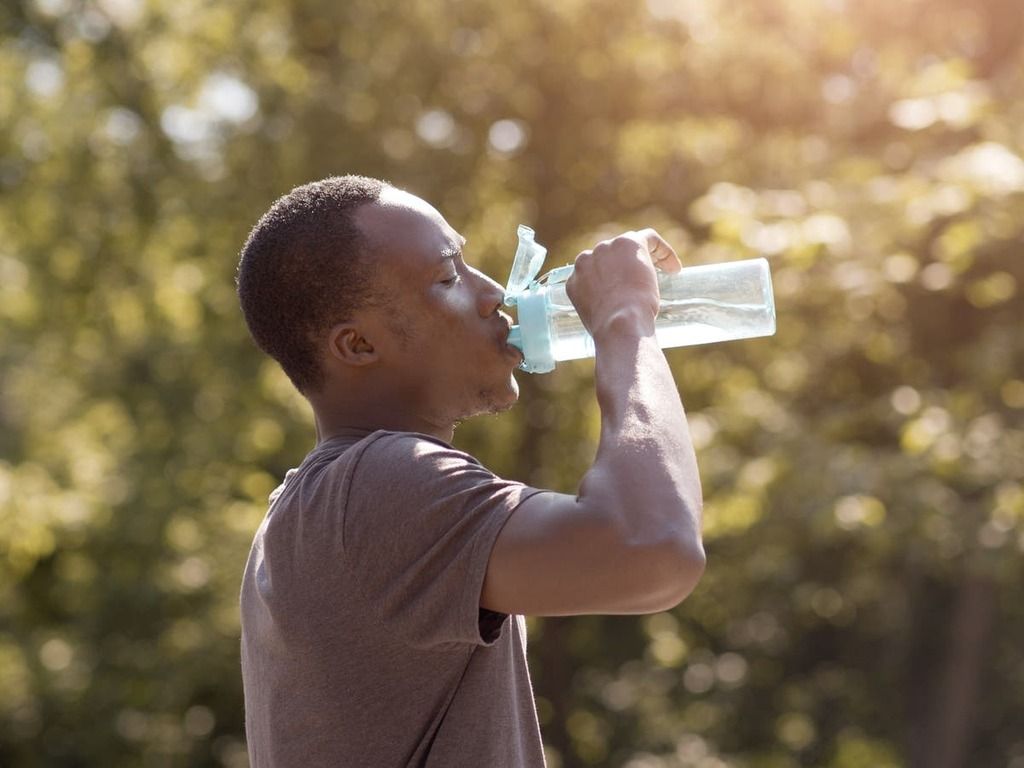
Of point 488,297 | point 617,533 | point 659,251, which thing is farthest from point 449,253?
point 617,533

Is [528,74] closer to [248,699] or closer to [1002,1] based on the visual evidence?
[1002,1]

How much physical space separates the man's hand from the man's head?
0.55ft

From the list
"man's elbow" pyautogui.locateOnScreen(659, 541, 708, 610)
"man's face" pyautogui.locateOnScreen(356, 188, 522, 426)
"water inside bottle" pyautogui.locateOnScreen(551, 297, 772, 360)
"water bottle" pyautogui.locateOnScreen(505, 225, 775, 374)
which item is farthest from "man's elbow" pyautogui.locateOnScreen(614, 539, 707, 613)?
"water inside bottle" pyautogui.locateOnScreen(551, 297, 772, 360)

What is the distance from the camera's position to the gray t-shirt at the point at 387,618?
1.60 metres

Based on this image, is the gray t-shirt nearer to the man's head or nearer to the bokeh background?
the man's head

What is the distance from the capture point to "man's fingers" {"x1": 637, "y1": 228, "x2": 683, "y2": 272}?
1953mm

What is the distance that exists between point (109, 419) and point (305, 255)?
960 cm

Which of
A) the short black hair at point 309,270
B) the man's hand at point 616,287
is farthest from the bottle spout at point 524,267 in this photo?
the short black hair at point 309,270

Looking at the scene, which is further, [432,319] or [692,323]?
[692,323]

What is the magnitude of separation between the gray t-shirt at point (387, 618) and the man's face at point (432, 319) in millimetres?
162

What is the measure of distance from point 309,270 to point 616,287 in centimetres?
45

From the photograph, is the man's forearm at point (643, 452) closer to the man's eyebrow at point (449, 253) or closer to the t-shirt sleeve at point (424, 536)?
the t-shirt sleeve at point (424, 536)

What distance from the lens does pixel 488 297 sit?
1.98m

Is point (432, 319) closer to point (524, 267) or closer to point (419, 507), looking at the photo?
point (524, 267)
